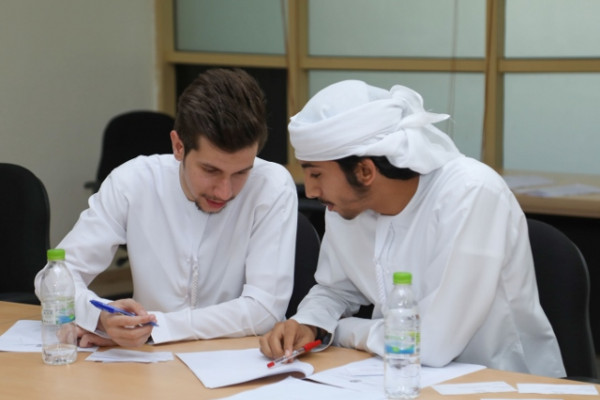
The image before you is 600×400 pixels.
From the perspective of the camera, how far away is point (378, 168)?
2354 millimetres

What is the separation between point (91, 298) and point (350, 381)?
79cm

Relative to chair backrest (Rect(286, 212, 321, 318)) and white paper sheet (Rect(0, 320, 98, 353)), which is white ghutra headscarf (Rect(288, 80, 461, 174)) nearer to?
chair backrest (Rect(286, 212, 321, 318))

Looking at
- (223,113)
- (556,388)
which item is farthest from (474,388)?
(223,113)

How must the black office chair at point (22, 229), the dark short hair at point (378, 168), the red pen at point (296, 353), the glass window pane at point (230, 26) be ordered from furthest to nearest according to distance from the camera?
1. the glass window pane at point (230, 26)
2. the black office chair at point (22, 229)
3. the dark short hair at point (378, 168)
4. the red pen at point (296, 353)

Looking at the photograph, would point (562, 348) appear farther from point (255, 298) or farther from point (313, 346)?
point (255, 298)

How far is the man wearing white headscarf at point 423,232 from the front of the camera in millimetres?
2268

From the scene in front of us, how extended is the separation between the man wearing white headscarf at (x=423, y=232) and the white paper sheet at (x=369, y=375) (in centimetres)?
4

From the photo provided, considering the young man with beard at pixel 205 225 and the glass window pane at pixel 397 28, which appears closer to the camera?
the young man with beard at pixel 205 225

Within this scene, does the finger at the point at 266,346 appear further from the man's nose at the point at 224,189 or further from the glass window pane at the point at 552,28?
the glass window pane at the point at 552,28

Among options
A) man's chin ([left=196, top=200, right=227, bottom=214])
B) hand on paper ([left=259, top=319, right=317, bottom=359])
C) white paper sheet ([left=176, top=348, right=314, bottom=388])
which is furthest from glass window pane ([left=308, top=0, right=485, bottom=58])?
white paper sheet ([left=176, top=348, right=314, bottom=388])

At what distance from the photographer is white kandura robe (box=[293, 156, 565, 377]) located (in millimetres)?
2262

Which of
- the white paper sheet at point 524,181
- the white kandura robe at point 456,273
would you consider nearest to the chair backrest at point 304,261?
the white kandura robe at point 456,273

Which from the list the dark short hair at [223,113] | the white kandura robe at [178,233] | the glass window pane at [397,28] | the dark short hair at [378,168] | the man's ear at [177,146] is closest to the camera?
the dark short hair at [378,168]

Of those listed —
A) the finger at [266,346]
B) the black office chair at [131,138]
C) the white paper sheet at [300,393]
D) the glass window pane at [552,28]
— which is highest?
the glass window pane at [552,28]
